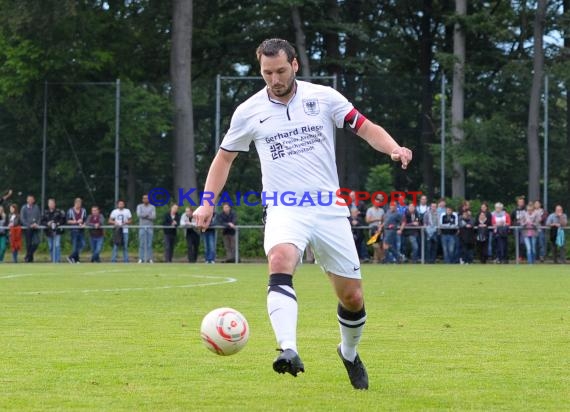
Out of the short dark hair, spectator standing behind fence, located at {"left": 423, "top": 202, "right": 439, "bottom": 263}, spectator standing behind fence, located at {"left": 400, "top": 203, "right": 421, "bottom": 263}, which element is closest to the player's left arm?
the short dark hair

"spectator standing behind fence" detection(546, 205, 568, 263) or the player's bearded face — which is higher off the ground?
the player's bearded face

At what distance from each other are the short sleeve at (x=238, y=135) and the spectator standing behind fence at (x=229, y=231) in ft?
80.1

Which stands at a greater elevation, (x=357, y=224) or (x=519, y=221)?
(x=519, y=221)

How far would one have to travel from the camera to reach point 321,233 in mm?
7812

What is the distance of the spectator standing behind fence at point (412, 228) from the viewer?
32.2m

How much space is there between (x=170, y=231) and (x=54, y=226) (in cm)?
322

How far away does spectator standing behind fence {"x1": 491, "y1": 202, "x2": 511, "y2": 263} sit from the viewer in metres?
32.0

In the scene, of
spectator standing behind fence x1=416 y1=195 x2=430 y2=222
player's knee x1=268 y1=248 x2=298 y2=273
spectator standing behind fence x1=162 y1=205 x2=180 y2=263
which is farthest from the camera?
spectator standing behind fence x1=162 y1=205 x2=180 y2=263

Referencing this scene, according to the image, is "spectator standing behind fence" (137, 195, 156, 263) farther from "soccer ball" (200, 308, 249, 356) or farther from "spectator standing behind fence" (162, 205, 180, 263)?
"soccer ball" (200, 308, 249, 356)

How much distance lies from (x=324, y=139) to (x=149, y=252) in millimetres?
25649

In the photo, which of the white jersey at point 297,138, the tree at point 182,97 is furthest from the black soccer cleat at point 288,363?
the tree at point 182,97

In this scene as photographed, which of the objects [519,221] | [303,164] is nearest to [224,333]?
[303,164]

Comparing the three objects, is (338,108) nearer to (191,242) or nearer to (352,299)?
(352,299)

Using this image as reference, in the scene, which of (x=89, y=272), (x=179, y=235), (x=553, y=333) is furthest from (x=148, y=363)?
(x=179, y=235)
